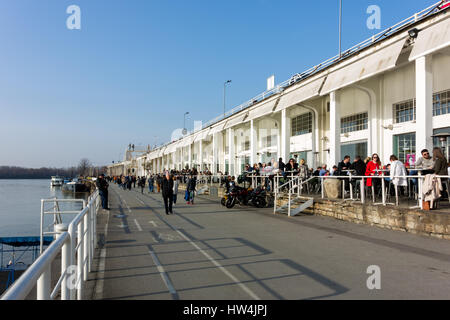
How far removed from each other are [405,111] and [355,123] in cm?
360

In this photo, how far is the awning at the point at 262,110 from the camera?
79.9ft

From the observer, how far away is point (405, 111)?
16.9 meters

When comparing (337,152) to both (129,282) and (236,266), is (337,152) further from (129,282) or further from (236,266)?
(129,282)

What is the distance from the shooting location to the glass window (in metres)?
19.6

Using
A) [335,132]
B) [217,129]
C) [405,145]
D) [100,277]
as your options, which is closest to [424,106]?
[405,145]

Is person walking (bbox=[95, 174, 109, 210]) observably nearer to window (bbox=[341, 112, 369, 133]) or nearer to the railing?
the railing

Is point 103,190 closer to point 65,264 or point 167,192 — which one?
point 167,192

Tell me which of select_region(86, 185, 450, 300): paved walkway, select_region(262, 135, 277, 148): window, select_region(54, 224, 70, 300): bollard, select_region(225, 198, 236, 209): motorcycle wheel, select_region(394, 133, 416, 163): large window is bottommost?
select_region(86, 185, 450, 300): paved walkway

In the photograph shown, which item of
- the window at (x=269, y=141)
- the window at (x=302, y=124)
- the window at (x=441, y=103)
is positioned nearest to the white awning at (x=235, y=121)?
the window at (x=269, y=141)

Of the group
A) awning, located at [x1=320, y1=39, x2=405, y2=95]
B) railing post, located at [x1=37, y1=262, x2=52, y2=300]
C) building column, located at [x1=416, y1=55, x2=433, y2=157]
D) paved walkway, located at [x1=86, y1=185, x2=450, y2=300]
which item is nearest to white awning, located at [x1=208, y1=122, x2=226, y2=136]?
awning, located at [x1=320, y1=39, x2=405, y2=95]

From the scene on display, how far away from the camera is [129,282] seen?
5789 millimetres

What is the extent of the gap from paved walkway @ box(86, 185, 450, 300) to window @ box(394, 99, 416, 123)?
7387 millimetres

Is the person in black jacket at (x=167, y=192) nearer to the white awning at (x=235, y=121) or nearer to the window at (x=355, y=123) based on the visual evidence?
the window at (x=355, y=123)
